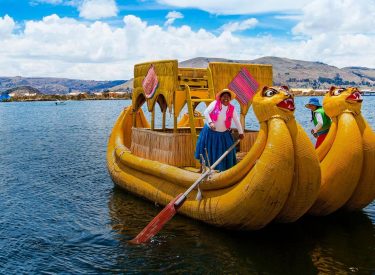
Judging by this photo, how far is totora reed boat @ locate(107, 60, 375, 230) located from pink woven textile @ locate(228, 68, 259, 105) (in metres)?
0.12

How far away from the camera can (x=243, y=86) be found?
1361cm

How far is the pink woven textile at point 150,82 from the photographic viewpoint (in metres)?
14.5

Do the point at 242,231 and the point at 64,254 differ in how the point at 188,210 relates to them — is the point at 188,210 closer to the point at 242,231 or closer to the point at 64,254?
the point at 242,231

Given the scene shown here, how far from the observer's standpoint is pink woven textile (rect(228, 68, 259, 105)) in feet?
44.4

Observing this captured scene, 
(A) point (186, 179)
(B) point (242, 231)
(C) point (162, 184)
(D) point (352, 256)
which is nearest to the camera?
(D) point (352, 256)

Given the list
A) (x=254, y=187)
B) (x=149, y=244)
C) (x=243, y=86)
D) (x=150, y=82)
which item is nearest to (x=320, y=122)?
(x=243, y=86)

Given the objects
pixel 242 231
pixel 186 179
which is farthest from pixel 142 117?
pixel 242 231

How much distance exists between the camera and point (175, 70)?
43.1ft

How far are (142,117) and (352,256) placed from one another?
10.3 meters

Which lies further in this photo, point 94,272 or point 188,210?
point 188,210

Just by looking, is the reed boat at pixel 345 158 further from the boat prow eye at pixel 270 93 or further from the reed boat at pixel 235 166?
the boat prow eye at pixel 270 93

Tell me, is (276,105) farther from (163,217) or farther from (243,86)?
(243,86)

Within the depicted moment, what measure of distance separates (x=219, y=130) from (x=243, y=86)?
8.09 ft

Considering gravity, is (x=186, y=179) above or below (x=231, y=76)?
below
